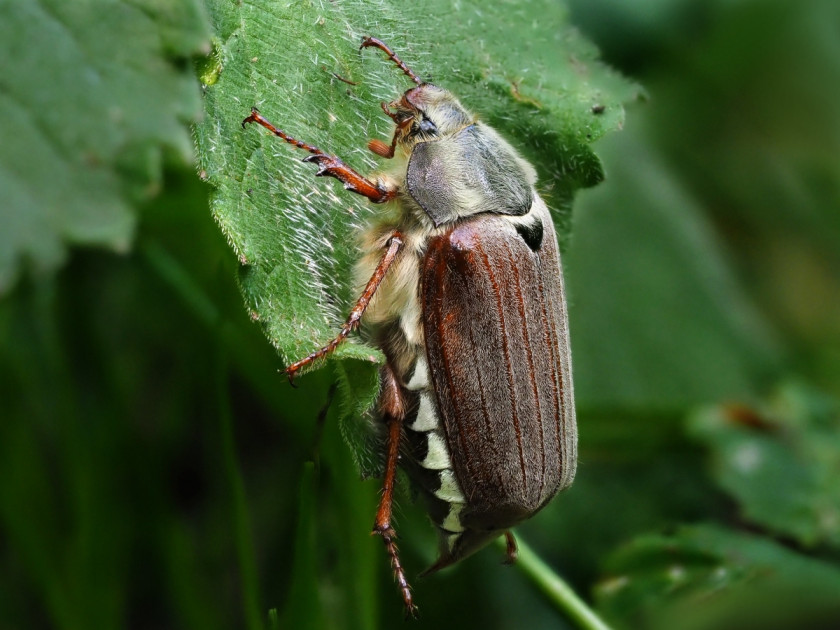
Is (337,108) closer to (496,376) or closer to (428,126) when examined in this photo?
(428,126)

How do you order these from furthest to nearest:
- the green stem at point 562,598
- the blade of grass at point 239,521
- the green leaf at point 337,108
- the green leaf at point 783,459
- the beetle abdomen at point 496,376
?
the green leaf at point 783,459 → the green stem at point 562,598 → the blade of grass at point 239,521 → the beetle abdomen at point 496,376 → the green leaf at point 337,108

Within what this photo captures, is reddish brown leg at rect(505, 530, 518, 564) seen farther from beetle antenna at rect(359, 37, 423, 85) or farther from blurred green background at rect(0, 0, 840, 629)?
beetle antenna at rect(359, 37, 423, 85)

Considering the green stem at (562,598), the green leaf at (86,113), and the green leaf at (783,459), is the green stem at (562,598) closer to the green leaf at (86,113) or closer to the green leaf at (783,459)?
the green leaf at (783,459)

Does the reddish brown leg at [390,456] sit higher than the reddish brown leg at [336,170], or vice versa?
the reddish brown leg at [336,170]

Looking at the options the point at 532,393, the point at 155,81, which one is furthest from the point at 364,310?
the point at 155,81

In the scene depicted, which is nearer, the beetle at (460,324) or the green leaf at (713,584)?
the beetle at (460,324)

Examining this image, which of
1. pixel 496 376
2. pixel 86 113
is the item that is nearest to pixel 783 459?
pixel 496 376

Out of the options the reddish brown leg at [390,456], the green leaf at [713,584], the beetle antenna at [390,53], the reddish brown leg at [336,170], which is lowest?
the green leaf at [713,584]

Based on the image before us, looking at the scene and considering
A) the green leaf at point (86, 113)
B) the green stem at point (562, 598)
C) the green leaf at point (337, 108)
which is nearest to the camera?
the green leaf at point (86, 113)

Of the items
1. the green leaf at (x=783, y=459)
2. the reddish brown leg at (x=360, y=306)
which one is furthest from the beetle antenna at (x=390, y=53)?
the green leaf at (x=783, y=459)
